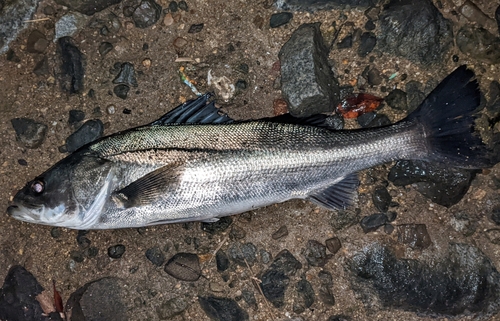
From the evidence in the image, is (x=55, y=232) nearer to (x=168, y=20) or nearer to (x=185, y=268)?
(x=185, y=268)

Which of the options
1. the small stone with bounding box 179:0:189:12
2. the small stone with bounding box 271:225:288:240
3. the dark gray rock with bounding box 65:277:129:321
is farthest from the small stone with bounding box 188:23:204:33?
the dark gray rock with bounding box 65:277:129:321

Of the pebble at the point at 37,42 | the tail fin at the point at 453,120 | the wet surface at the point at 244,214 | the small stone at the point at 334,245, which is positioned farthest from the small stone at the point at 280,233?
the pebble at the point at 37,42

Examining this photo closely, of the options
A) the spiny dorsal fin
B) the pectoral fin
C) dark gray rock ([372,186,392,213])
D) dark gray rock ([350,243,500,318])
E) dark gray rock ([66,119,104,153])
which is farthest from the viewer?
dark gray rock ([66,119,104,153])

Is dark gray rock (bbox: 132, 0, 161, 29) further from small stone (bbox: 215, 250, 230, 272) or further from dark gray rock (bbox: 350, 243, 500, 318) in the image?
dark gray rock (bbox: 350, 243, 500, 318)

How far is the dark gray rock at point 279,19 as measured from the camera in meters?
3.79

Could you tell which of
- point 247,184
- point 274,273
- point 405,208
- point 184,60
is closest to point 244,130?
point 247,184

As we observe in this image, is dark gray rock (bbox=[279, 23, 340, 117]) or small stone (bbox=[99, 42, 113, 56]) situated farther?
small stone (bbox=[99, 42, 113, 56])

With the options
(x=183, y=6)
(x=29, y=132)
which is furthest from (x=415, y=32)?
(x=29, y=132)

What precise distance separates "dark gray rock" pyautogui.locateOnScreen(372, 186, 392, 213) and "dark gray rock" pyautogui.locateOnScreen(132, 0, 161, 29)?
2.45m

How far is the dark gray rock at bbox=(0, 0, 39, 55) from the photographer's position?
391 cm

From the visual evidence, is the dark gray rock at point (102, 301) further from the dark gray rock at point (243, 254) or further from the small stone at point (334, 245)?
the small stone at point (334, 245)

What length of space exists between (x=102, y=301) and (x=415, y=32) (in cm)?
349

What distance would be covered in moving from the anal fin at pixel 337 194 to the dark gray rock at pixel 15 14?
2953mm

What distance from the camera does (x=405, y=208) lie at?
373 centimetres
